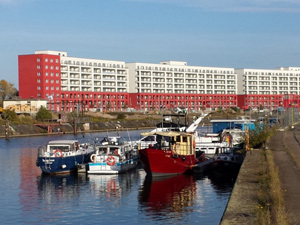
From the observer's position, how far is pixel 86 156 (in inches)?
2162

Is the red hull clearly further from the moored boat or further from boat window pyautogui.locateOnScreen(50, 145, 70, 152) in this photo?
boat window pyautogui.locateOnScreen(50, 145, 70, 152)

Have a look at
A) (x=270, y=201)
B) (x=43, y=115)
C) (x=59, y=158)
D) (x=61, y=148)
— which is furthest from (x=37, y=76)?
(x=270, y=201)

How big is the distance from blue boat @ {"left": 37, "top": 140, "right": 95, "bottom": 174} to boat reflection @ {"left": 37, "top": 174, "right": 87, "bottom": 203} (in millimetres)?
821

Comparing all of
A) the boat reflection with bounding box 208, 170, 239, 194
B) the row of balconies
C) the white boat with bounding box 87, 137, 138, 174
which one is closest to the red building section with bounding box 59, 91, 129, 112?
the row of balconies

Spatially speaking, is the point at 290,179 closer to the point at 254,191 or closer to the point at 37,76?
the point at 254,191

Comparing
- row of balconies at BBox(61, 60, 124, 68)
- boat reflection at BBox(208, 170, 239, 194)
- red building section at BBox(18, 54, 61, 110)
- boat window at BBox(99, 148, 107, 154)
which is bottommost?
boat reflection at BBox(208, 170, 239, 194)

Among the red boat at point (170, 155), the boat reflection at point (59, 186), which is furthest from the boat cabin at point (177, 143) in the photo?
the boat reflection at point (59, 186)

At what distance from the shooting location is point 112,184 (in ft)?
144

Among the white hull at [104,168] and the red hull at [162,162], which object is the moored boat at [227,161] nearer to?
the red hull at [162,162]

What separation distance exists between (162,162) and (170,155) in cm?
89

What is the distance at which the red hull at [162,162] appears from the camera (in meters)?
45.2

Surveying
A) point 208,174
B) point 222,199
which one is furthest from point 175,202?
point 208,174

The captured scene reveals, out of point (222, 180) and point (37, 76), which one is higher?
point (37, 76)

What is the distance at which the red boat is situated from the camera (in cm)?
4550
